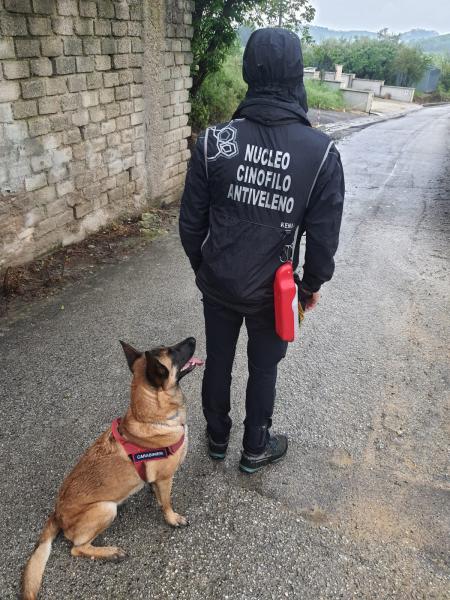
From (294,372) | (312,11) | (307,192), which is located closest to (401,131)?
(312,11)

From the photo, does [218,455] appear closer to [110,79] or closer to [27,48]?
[27,48]

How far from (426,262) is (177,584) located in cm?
515

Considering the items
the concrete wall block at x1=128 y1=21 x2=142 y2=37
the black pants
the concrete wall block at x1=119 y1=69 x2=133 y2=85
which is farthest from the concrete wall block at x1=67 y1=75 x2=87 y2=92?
the black pants

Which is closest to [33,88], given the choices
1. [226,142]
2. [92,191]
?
[92,191]

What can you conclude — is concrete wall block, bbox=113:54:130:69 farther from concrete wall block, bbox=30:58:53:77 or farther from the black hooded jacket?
the black hooded jacket

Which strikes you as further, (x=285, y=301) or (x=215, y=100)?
(x=215, y=100)

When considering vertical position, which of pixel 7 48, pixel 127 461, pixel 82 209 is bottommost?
pixel 127 461

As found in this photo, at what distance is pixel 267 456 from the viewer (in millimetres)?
2898

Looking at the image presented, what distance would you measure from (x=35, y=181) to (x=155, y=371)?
3.74 meters

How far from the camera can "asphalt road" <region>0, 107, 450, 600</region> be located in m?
2.30

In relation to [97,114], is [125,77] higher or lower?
higher

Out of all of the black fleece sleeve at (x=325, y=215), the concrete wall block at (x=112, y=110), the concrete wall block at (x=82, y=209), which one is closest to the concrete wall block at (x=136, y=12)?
the concrete wall block at (x=112, y=110)

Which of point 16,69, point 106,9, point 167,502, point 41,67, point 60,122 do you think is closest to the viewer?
point 167,502

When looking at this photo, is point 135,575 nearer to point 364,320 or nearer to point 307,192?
point 307,192
